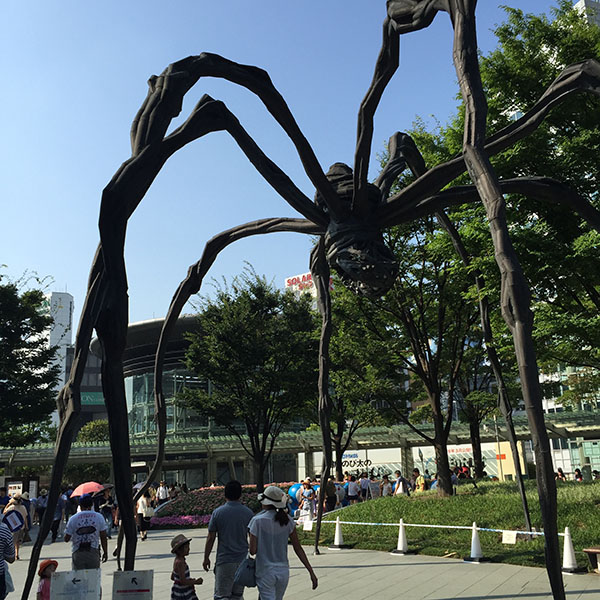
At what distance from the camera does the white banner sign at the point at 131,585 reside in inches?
132

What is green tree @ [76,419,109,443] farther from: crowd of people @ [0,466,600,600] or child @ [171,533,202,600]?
child @ [171,533,202,600]

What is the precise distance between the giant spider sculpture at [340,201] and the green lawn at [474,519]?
4.45 metres

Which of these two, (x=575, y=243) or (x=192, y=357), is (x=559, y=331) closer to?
(x=575, y=243)

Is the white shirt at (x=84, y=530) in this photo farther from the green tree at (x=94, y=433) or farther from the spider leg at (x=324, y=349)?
the green tree at (x=94, y=433)

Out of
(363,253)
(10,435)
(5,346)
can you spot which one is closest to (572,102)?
(363,253)

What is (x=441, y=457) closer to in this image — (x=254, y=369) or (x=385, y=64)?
(x=254, y=369)

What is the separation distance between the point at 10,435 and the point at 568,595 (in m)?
22.2

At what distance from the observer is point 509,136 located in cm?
468

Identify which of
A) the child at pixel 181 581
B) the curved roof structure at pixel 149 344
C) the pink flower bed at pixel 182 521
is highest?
the curved roof structure at pixel 149 344

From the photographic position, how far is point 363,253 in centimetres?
487

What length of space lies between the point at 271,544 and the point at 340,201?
Result: 2913 millimetres

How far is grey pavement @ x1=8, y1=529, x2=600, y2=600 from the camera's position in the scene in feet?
22.5

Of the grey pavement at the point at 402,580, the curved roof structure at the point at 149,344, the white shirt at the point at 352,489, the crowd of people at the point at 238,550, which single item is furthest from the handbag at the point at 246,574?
the curved roof structure at the point at 149,344

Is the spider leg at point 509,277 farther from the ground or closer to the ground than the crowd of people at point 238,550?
farther from the ground
